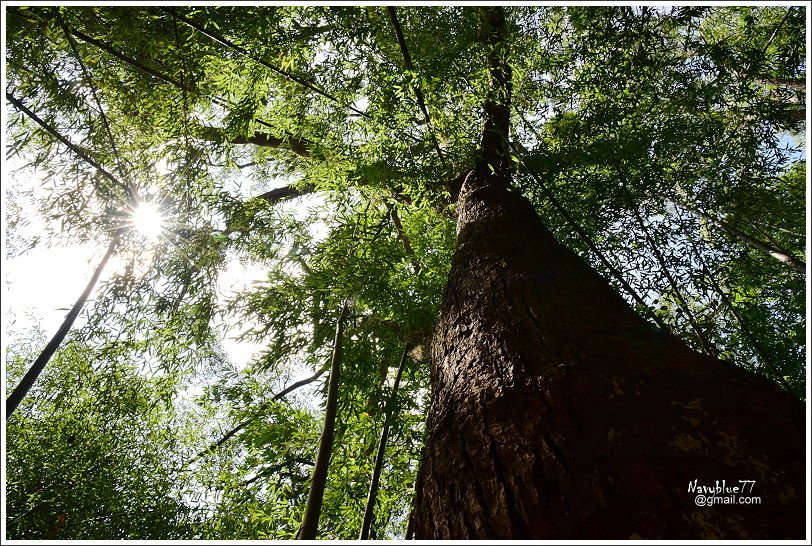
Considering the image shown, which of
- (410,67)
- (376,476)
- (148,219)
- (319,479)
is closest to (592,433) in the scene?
(319,479)

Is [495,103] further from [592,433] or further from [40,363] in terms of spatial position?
[40,363]

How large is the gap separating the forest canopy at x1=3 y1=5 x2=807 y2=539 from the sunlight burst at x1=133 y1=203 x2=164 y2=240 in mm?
16

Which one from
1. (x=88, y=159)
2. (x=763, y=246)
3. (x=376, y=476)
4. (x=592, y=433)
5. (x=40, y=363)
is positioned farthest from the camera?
(x=763, y=246)

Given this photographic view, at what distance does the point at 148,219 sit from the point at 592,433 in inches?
108

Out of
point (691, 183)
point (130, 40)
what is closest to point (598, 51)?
point (691, 183)

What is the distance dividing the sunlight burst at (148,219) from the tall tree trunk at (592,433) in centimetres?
214

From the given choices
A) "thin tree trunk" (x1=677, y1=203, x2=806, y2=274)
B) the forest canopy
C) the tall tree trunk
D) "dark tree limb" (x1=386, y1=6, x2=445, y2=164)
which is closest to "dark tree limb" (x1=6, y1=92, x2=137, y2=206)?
the forest canopy

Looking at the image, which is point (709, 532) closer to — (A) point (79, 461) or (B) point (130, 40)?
(B) point (130, 40)

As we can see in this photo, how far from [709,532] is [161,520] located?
16.1 feet

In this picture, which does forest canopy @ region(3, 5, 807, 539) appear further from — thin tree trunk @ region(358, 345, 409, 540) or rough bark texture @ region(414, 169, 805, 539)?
rough bark texture @ region(414, 169, 805, 539)

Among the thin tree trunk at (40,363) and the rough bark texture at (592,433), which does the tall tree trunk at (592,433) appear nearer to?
the rough bark texture at (592,433)

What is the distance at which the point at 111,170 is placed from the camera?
2.58 m

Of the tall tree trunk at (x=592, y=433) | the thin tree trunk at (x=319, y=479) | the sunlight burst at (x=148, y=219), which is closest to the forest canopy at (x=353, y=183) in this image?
the sunlight burst at (x=148, y=219)

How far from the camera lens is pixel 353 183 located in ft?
9.26
